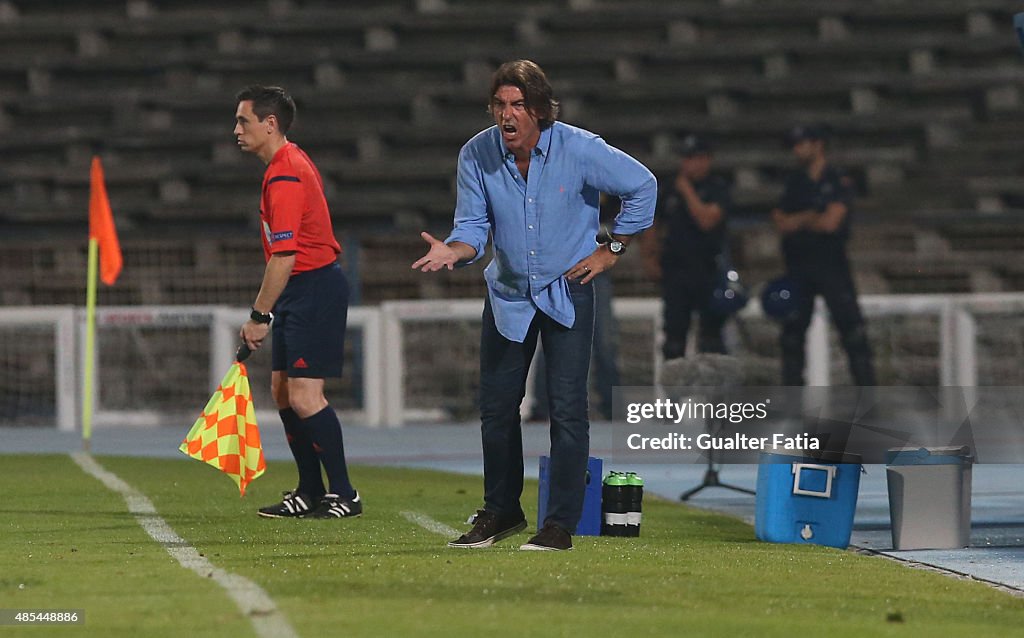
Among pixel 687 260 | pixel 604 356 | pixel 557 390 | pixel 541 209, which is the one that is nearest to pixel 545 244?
pixel 541 209

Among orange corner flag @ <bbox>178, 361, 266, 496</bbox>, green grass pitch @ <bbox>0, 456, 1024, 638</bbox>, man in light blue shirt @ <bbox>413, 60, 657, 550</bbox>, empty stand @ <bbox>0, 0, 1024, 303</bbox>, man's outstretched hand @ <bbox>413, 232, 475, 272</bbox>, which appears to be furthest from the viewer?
empty stand @ <bbox>0, 0, 1024, 303</bbox>

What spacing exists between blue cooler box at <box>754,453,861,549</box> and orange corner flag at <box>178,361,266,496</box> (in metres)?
2.14

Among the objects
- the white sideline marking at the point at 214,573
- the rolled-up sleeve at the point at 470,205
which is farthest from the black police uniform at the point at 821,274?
the rolled-up sleeve at the point at 470,205

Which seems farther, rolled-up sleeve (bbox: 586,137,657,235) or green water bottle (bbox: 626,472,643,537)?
green water bottle (bbox: 626,472,643,537)

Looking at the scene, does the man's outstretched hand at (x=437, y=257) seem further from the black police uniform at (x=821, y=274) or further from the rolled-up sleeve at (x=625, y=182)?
the black police uniform at (x=821, y=274)

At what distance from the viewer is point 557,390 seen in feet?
21.6

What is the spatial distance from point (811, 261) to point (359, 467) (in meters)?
4.16

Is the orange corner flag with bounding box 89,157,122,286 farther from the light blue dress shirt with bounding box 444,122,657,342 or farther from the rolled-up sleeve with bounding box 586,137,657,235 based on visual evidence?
the rolled-up sleeve with bounding box 586,137,657,235

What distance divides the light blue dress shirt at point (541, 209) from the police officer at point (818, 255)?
773cm

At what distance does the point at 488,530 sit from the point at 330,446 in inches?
63.8

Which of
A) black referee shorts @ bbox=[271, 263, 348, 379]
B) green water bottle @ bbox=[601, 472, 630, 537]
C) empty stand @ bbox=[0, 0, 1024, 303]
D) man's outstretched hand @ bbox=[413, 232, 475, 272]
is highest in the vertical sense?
empty stand @ bbox=[0, 0, 1024, 303]

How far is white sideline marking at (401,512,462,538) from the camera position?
7648mm

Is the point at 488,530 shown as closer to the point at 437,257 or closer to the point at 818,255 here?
the point at 437,257

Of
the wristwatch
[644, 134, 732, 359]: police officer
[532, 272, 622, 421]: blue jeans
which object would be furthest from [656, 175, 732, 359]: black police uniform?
the wristwatch
